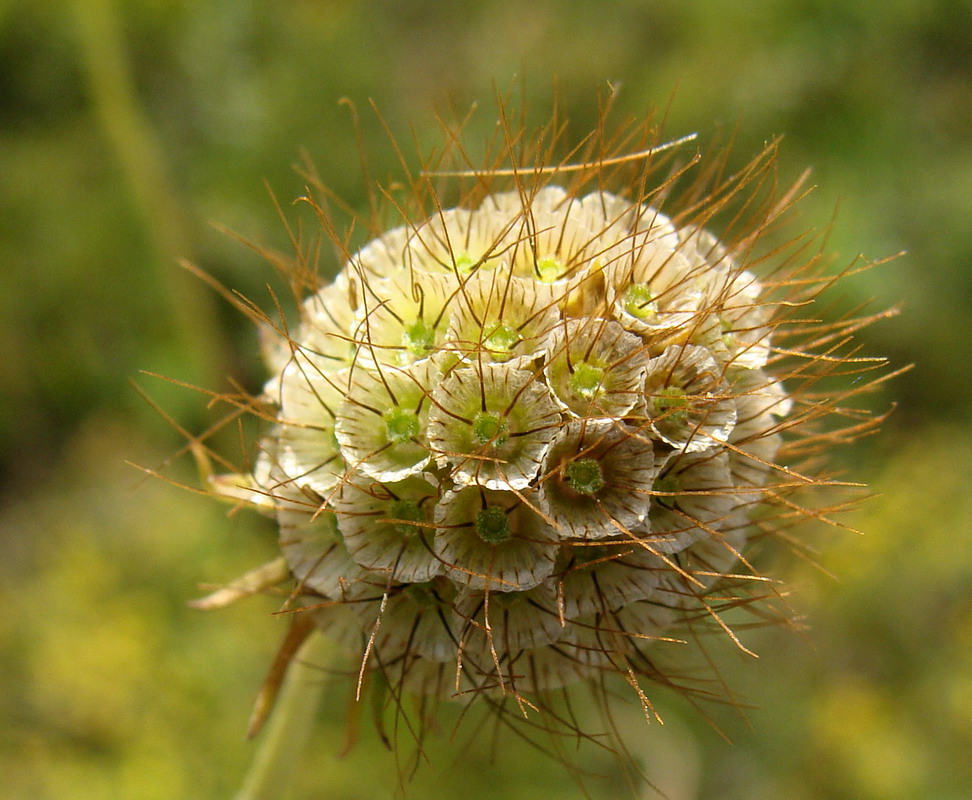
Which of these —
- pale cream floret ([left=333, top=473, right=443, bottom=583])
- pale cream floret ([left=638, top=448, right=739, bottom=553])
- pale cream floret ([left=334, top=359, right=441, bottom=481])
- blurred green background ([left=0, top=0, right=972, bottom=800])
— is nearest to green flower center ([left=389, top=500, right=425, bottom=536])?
pale cream floret ([left=333, top=473, right=443, bottom=583])

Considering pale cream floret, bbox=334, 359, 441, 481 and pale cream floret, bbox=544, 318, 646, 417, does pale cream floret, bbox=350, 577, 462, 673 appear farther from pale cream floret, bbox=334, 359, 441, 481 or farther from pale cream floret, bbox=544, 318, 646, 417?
pale cream floret, bbox=544, 318, 646, 417

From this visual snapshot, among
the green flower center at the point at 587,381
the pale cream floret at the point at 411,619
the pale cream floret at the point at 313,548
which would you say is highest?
the green flower center at the point at 587,381

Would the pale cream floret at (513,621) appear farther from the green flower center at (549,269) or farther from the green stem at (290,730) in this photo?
the green flower center at (549,269)

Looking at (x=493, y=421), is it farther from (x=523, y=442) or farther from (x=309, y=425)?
(x=309, y=425)

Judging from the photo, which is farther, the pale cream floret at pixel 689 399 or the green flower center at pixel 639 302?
the green flower center at pixel 639 302

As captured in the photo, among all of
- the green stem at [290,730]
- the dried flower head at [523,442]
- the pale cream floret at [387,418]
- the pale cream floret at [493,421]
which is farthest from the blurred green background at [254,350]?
the pale cream floret at [493,421]

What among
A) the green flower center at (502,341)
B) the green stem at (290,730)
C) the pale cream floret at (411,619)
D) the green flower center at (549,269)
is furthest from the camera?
the green stem at (290,730)

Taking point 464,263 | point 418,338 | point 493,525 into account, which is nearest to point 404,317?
point 418,338

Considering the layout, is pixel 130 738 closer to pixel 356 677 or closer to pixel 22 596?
pixel 22 596
